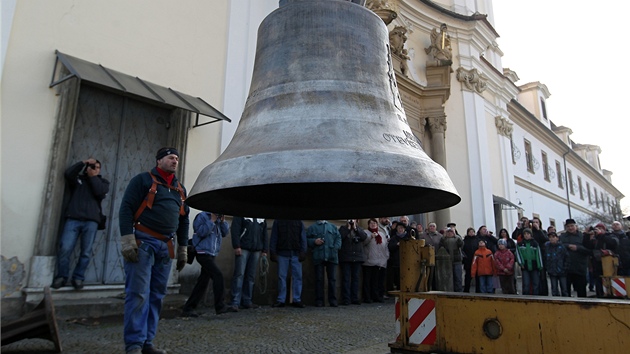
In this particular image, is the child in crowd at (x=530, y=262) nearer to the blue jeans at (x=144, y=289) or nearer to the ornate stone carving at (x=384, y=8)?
the ornate stone carving at (x=384, y=8)

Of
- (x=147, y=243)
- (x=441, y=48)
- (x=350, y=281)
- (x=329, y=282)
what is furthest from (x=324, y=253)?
(x=441, y=48)

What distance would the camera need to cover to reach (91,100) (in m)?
6.98

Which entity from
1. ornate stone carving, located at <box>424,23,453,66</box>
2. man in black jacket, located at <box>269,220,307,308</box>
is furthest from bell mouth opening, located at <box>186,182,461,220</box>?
ornate stone carving, located at <box>424,23,453,66</box>

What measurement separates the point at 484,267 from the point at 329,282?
3.77 meters

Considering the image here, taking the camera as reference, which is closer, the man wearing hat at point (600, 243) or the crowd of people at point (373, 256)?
the crowd of people at point (373, 256)

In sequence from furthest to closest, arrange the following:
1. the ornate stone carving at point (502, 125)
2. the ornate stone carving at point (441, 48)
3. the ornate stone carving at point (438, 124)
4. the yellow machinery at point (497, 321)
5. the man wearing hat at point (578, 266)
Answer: the ornate stone carving at point (502, 125) → the ornate stone carving at point (441, 48) → the ornate stone carving at point (438, 124) → the man wearing hat at point (578, 266) → the yellow machinery at point (497, 321)

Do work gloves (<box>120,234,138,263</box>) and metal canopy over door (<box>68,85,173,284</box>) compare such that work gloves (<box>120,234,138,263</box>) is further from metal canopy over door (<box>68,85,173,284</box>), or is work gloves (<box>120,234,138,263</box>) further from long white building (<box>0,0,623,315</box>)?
metal canopy over door (<box>68,85,173,284</box>)

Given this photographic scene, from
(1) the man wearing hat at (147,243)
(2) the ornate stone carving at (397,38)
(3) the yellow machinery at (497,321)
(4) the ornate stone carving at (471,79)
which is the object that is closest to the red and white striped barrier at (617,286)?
(3) the yellow machinery at (497,321)

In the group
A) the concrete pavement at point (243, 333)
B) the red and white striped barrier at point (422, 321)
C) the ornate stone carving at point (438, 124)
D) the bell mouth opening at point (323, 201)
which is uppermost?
the ornate stone carving at point (438, 124)

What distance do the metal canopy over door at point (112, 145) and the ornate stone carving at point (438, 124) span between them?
32.0 feet

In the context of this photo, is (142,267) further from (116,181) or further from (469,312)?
(116,181)

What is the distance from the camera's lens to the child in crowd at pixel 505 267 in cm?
970

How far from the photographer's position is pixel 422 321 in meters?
4.04

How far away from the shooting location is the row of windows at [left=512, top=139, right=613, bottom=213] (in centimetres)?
2466
